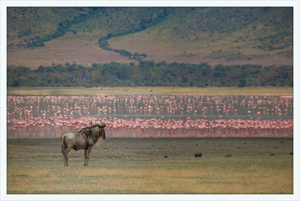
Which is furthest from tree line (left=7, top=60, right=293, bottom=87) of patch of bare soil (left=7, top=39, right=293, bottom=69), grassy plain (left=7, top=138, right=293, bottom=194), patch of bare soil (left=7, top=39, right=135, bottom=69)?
grassy plain (left=7, top=138, right=293, bottom=194)

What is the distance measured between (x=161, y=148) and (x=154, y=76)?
96943 mm

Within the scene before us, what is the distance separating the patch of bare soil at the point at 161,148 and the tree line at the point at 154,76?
256 feet

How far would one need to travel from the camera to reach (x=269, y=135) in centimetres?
2309

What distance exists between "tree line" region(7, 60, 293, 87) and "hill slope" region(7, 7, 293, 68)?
560 inches

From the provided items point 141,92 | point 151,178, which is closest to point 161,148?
point 151,178

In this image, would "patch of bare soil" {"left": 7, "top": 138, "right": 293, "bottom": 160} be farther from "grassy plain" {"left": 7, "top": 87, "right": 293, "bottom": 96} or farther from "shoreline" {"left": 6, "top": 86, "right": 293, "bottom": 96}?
"grassy plain" {"left": 7, "top": 87, "right": 293, "bottom": 96}

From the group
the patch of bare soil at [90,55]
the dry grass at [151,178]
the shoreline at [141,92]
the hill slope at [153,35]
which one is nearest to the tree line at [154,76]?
the patch of bare soil at [90,55]

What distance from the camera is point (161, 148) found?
17.6m

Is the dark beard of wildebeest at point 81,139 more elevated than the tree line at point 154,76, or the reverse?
the tree line at point 154,76

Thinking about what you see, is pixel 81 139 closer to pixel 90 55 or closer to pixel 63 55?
pixel 63 55

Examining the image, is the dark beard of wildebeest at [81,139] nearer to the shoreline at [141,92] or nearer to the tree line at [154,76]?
the shoreline at [141,92]

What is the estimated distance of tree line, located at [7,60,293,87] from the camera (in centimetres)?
10261

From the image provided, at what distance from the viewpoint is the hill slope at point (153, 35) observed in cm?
14650

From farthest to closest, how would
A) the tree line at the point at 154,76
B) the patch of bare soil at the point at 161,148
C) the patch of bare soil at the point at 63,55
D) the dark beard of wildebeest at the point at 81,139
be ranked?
1. the patch of bare soil at the point at 63,55
2. the tree line at the point at 154,76
3. the patch of bare soil at the point at 161,148
4. the dark beard of wildebeest at the point at 81,139
